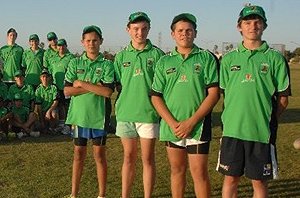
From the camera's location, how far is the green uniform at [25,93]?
1023cm

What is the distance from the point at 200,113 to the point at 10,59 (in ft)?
25.3

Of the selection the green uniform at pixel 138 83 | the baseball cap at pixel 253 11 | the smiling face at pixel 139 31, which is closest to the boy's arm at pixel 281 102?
the baseball cap at pixel 253 11

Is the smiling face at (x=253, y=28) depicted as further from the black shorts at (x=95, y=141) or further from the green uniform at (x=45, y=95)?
the green uniform at (x=45, y=95)

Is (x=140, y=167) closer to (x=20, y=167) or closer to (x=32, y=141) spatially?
(x=20, y=167)

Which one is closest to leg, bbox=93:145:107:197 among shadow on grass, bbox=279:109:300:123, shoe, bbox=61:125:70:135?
shoe, bbox=61:125:70:135

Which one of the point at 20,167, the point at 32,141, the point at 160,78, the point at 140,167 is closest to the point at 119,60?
the point at 160,78

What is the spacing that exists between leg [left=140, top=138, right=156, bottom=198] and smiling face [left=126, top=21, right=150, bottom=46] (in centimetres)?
105

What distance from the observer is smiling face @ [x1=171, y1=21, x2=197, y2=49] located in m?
4.23

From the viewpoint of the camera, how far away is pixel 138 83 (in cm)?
479

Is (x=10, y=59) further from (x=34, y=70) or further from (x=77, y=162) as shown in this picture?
(x=77, y=162)

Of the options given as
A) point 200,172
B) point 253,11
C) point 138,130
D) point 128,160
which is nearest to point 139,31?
point 138,130

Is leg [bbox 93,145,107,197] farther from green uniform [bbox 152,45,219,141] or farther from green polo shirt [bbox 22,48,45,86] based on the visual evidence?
green polo shirt [bbox 22,48,45,86]

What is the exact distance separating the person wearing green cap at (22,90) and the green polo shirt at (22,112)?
0.56 ft

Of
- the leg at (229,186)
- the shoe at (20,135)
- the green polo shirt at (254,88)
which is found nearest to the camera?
the green polo shirt at (254,88)
